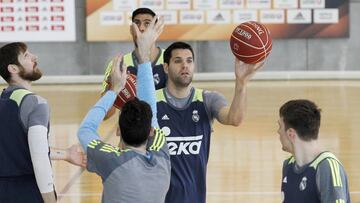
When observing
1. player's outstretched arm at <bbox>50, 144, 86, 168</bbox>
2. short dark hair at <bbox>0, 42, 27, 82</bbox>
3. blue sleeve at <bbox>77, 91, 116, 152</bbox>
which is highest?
short dark hair at <bbox>0, 42, 27, 82</bbox>

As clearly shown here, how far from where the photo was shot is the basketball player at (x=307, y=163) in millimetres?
3490

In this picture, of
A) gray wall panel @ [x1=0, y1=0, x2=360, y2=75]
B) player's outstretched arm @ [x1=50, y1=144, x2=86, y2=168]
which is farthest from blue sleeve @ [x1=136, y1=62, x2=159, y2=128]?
gray wall panel @ [x1=0, y1=0, x2=360, y2=75]

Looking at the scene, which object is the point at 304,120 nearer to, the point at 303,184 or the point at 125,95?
the point at 303,184

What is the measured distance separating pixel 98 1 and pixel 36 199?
11345 millimetres

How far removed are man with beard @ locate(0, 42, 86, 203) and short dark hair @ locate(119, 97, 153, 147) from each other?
0.95 meters

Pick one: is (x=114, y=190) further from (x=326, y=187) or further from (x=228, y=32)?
(x=228, y=32)

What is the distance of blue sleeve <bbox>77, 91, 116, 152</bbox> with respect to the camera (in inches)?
144

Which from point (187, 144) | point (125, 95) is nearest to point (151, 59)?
point (125, 95)

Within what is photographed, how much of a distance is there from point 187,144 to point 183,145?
3 centimetres

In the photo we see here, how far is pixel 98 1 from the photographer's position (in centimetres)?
1559

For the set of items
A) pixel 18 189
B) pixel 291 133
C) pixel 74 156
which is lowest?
pixel 18 189

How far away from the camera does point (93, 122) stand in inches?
146

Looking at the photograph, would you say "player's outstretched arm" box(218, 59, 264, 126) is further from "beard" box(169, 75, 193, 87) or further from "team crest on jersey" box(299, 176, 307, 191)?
"team crest on jersey" box(299, 176, 307, 191)

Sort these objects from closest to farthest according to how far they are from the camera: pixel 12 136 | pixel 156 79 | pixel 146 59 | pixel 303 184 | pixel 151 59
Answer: pixel 303 184 < pixel 146 59 < pixel 12 136 < pixel 156 79 < pixel 151 59
